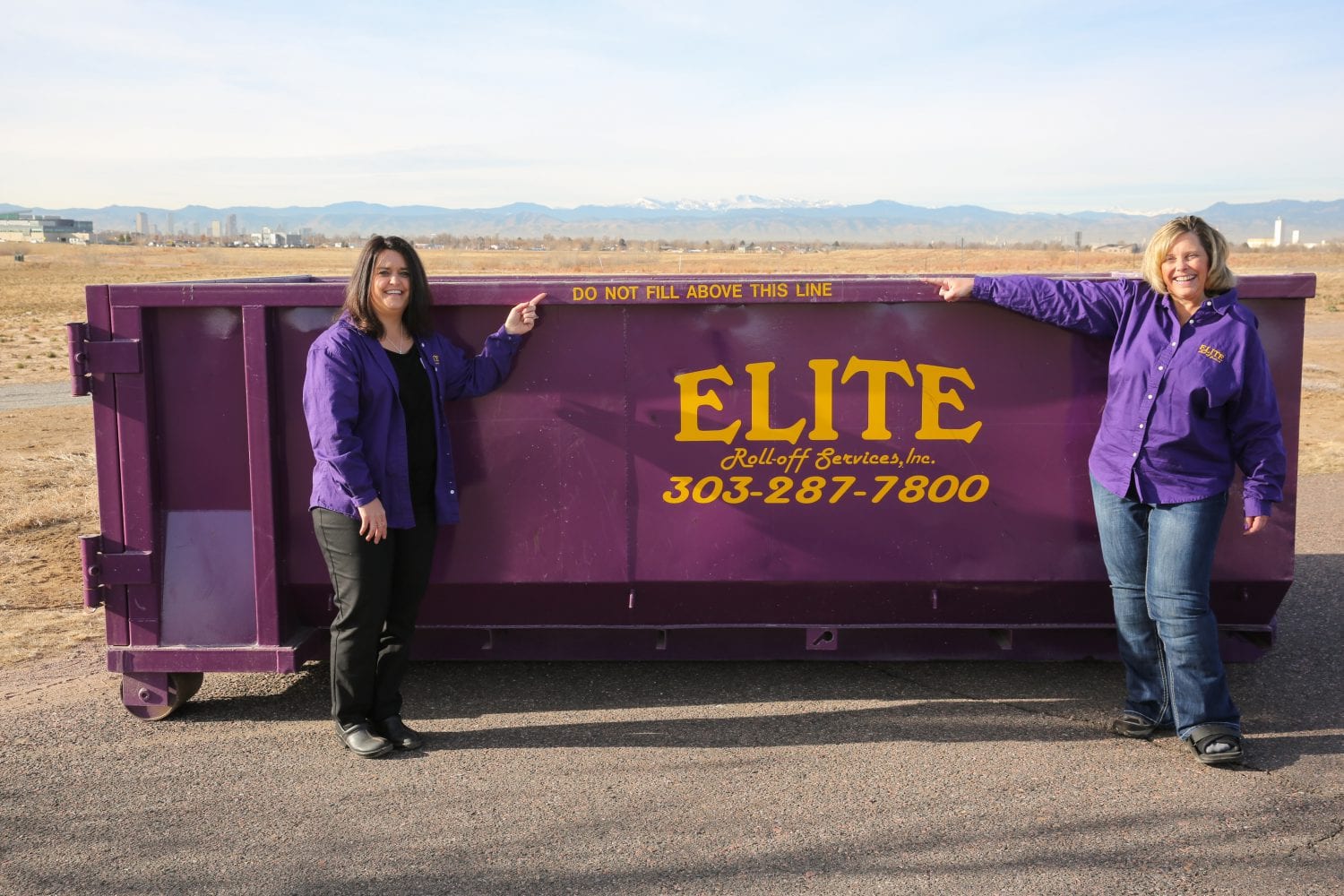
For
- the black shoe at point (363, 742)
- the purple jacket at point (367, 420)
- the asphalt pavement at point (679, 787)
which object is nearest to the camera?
the asphalt pavement at point (679, 787)

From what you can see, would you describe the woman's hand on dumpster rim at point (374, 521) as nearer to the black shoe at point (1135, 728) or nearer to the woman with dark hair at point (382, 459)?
the woman with dark hair at point (382, 459)

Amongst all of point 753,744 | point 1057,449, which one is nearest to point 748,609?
point 753,744

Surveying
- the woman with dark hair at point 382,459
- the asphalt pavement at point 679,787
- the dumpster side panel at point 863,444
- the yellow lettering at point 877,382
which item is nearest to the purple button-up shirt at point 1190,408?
the dumpster side panel at point 863,444

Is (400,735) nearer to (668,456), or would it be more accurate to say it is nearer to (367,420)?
(367,420)

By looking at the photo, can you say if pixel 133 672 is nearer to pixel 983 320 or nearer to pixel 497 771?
pixel 497 771

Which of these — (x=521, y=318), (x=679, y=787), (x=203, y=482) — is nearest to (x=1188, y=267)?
(x=521, y=318)

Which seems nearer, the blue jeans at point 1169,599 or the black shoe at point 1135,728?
the blue jeans at point 1169,599

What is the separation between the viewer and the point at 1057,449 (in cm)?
478

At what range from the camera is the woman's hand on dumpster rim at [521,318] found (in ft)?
15.1

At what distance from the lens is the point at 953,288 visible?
15.1 ft

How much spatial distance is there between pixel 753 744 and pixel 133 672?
7.96 feet

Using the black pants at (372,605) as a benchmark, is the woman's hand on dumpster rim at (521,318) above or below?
above

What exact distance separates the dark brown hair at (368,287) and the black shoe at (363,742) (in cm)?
144

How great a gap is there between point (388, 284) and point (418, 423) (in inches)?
19.9
